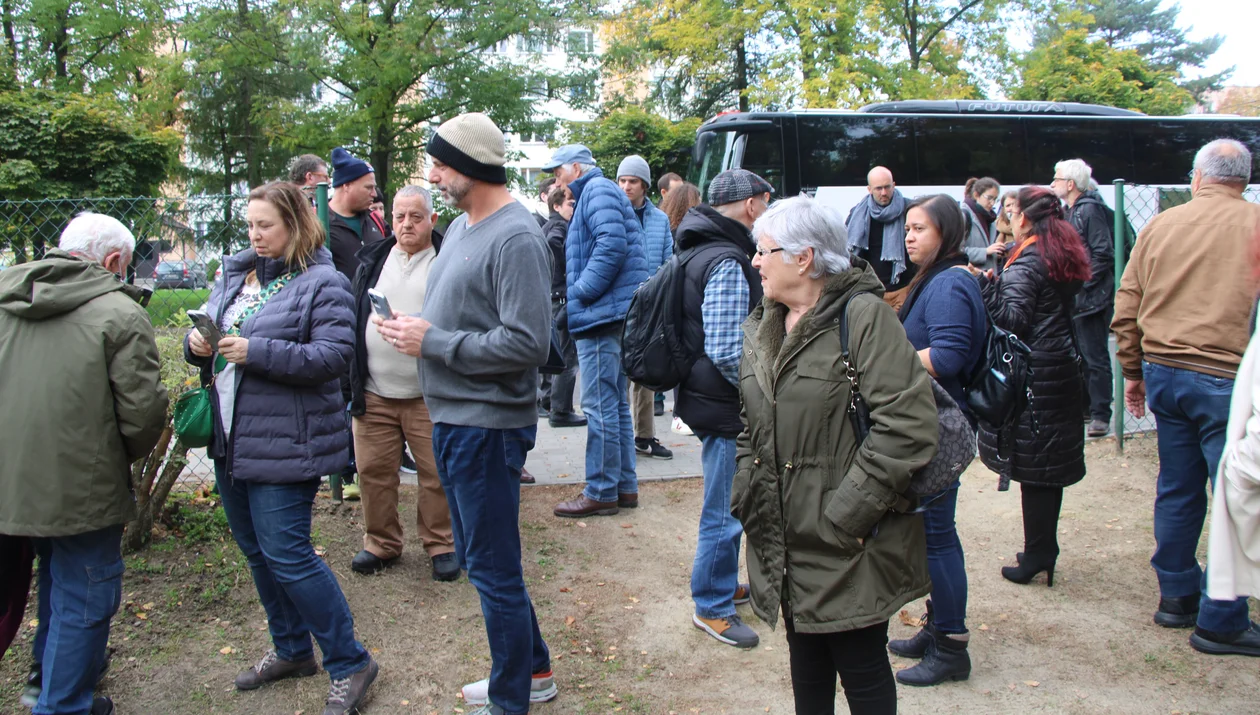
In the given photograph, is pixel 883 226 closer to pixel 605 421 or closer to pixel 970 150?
pixel 605 421

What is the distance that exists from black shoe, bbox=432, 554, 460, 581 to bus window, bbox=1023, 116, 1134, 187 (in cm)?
1330

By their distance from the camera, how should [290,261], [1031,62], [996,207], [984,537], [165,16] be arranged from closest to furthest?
[290,261]
[984,537]
[996,207]
[165,16]
[1031,62]

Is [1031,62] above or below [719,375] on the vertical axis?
above

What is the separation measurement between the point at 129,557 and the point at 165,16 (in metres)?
20.6

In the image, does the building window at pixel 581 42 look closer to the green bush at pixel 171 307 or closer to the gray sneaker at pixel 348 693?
the green bush at pixel 171 307

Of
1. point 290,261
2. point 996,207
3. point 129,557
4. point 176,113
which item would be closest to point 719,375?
point 290,261

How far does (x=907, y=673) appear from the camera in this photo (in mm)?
3742

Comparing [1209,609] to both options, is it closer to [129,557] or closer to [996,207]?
[129,557]

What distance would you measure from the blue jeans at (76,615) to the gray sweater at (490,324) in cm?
122

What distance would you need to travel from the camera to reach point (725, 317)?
3.85 meters

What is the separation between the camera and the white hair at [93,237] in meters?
3.25

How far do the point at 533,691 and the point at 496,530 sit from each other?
2.54 ft

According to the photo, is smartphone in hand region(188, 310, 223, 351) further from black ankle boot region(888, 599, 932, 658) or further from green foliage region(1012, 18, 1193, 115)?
green foliage region(1012, 18, 1193, 115)

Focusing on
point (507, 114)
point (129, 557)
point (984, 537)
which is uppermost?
point (507, 114)
